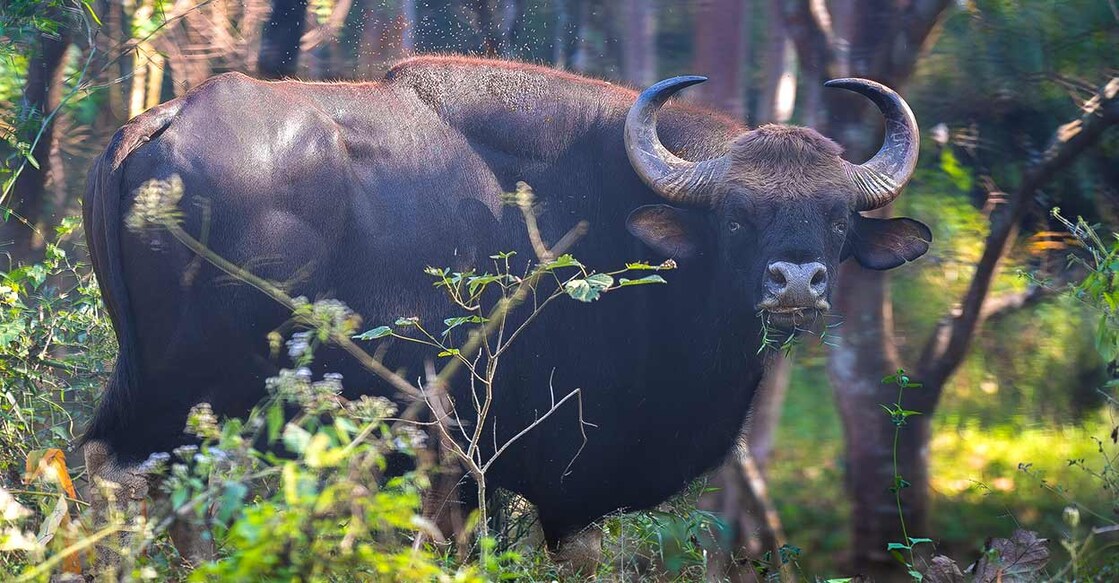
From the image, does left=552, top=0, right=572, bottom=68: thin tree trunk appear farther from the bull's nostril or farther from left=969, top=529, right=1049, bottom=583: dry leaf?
left=969, top=529, right=1049, bottom=583: dry leaf

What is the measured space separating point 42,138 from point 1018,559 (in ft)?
18.3

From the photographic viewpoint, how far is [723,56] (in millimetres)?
7480

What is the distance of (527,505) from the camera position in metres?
6.51

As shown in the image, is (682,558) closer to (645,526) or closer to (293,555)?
(645,526)

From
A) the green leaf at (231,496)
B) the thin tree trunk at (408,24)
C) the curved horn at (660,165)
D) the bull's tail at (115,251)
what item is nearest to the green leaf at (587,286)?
the curved horn at (660,165)

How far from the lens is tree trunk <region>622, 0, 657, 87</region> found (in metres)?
8.70

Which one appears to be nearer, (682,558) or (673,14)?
(682,558)

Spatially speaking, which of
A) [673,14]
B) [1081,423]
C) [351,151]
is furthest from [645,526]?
[673,14]

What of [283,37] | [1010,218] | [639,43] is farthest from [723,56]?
[283,37]

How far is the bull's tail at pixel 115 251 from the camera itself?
495 cm

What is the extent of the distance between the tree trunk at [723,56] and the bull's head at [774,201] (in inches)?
75.9

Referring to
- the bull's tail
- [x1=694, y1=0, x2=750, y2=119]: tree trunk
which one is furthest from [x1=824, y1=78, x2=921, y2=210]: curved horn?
the bull's tail

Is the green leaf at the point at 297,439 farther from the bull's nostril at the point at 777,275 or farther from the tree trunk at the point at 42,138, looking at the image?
the tree trunk at the point at 42,138

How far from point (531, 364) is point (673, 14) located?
21.7 feet
